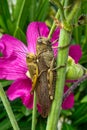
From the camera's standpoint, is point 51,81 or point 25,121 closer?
point 51,81

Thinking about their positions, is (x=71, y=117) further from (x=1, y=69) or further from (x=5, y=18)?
(x=1, y=69)

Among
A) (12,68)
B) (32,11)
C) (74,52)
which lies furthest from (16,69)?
(32,11)

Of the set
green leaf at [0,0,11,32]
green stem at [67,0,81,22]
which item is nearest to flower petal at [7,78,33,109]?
green stem at [67,0,81,22]

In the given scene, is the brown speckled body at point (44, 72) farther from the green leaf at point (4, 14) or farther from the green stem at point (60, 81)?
the green leaf at point (4, 14)

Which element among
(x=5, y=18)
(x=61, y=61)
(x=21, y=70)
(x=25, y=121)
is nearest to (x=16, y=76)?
(x=21, y=70)

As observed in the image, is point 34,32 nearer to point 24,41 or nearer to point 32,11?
point 24,41

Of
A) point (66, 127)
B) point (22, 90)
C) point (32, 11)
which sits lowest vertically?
point (66, 127)

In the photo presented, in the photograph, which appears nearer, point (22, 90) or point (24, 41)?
point (22, 90)
